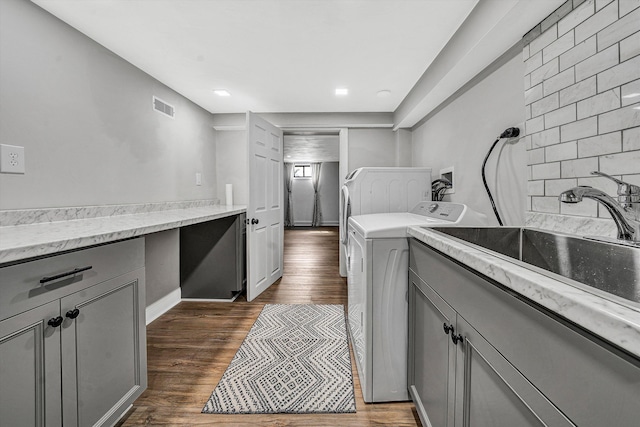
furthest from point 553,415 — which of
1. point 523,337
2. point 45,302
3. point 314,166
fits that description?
point 314,166

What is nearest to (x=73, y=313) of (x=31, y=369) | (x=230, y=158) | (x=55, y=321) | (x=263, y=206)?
(x=55, y=321)

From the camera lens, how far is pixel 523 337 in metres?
0.60

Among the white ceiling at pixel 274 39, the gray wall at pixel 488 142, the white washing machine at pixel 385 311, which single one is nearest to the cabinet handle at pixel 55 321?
the white washing machine at pixel 385 311

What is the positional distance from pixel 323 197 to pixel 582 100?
8.97m

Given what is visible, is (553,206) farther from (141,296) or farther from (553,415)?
(141,296)

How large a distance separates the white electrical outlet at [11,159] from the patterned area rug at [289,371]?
1.54 m

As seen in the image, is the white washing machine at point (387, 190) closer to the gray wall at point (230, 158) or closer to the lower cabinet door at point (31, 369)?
the gray wall at point (230, 158)

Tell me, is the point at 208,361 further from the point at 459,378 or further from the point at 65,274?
the point at 459,378

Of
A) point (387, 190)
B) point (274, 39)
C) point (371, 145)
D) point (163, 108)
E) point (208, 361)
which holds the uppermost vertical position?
point (274, 39)

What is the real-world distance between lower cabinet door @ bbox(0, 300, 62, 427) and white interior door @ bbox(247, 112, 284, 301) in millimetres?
1918

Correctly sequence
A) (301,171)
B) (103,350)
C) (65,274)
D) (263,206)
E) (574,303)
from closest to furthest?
(574,303) < (65,274) < (103,350) < (263,206) < (301,171)

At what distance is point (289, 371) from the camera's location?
5.72 ft

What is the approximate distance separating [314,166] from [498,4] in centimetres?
876

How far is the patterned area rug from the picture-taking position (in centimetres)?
147
